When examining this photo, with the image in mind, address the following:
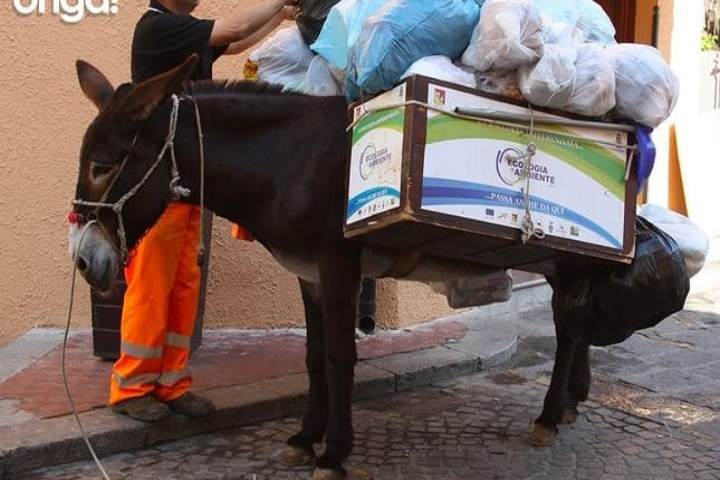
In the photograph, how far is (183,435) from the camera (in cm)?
435

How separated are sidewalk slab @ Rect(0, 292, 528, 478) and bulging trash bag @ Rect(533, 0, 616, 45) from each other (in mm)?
2345

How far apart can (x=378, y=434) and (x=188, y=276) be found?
1249 mm

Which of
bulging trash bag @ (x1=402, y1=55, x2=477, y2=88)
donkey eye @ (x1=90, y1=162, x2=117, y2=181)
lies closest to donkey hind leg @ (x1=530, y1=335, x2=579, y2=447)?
bulging trash bag @ (x1=402, y1=55, x2=477, y2=88)

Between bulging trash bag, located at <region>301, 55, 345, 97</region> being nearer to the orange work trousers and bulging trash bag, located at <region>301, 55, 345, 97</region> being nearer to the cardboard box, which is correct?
the cardboard box

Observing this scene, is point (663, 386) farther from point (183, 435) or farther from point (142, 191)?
point (142, 191)

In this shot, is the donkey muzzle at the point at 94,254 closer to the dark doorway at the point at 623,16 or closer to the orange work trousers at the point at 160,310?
the orange work trousers at the point at 160,310

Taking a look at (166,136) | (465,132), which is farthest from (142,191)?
(465,132)

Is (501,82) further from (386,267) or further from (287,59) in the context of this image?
(287,59)

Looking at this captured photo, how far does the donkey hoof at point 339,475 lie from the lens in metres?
3.69

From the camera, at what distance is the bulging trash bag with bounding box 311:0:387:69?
11.5 feet

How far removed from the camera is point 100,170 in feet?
11.2

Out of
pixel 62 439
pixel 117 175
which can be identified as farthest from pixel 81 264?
pixel 62 439

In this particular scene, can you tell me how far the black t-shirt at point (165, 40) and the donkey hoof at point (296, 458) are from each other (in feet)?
6.14
